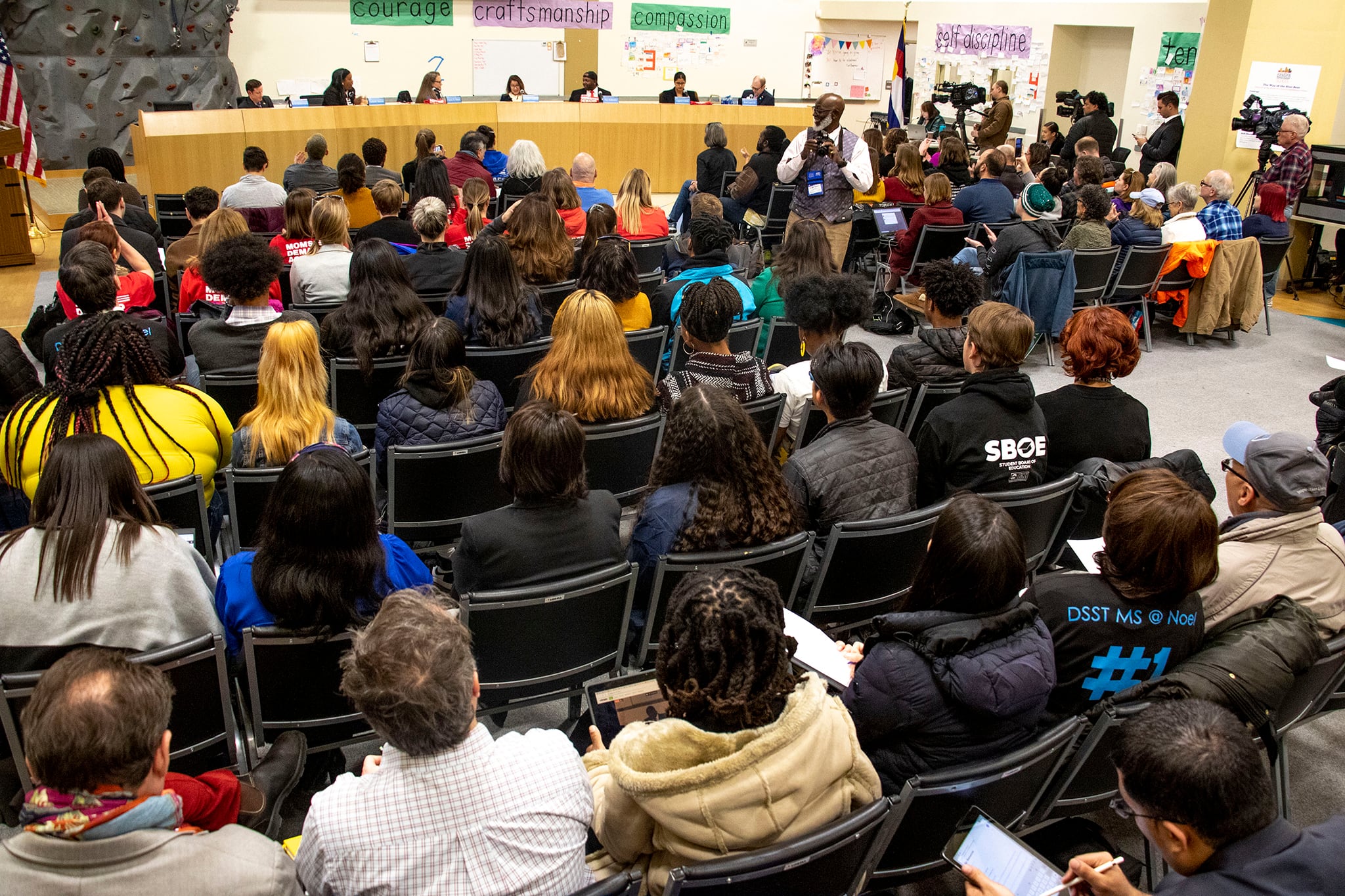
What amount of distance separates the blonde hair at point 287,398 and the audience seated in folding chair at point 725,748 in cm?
189

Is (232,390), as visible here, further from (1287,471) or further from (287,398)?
(1287,471)

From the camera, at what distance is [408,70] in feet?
47.0

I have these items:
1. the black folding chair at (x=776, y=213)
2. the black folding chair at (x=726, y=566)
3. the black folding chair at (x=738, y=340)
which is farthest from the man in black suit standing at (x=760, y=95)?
the black folding chair at (x=726, y=566)

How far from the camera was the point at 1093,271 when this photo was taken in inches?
265

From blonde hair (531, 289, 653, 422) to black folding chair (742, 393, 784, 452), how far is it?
0.42m

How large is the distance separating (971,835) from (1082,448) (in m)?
2.07

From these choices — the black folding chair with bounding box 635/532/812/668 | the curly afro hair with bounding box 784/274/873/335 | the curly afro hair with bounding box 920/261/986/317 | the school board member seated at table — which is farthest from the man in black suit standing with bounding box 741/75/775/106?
the black folding chair with bounding box 635/532/812/668

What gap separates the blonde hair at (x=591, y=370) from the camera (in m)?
A: 3.72

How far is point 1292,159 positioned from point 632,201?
5.77 m

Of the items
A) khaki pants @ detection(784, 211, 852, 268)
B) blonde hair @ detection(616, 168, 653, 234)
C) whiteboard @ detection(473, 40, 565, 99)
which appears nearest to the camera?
blonde hair @ detection(616, 168, 653, 234)

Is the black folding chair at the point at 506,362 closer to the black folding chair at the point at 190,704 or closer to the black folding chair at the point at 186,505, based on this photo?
the black folding chair at the point at 186,505

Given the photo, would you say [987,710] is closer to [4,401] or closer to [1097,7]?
[4,401]

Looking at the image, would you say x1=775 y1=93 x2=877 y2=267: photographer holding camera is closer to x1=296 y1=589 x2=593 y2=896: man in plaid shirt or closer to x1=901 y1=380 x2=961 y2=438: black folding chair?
x1=901 y1=380 x2=961 y2=438: black folding chair

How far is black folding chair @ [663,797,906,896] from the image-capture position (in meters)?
1.62
